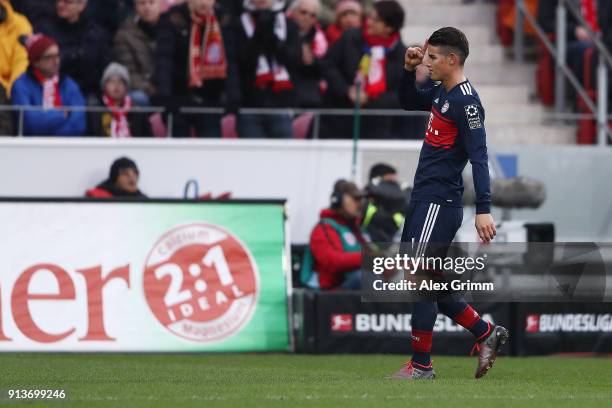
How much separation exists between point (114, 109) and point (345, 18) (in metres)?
3.02

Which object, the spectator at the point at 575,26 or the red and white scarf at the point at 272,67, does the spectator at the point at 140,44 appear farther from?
the spectator at the point at 575,26

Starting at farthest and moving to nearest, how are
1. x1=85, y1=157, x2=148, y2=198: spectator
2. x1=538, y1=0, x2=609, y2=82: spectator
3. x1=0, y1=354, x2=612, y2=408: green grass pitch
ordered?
x1=538, y1=0, x2=609, y2=82: spectator
x1=85, y1=157, x2=148, y2=198: spectator
x1=0, y1=354, x2=612, y2=408: green grass pitch

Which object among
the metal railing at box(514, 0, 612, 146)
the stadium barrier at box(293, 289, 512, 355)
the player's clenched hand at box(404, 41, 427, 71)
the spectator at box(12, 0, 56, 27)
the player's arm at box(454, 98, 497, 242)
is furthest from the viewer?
the metal railing at box(514, 0, 612, 146)

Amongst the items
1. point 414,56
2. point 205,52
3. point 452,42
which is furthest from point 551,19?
point 452,42

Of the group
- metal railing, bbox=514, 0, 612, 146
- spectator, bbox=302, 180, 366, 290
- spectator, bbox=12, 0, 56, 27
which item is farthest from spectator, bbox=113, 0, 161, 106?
metal railing, bbox=514, 0, 612, 146

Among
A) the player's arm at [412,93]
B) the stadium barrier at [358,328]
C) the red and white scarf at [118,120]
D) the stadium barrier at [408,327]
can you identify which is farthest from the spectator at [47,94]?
the player's arm at [412,93]

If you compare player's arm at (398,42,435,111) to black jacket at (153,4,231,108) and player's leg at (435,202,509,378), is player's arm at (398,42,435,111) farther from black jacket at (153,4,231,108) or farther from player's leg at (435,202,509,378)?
black jacket at (153,4,231,108)

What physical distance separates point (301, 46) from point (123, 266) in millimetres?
3878

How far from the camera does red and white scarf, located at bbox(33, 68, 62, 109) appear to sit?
49.4ft

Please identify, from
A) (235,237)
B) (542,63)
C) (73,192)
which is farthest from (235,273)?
(542,63)

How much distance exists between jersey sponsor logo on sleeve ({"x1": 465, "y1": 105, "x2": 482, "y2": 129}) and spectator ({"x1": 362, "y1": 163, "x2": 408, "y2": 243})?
521cm

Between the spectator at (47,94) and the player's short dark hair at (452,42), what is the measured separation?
6347 millimetres

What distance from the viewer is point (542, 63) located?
722 inches

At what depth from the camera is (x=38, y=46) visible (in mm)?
14852
